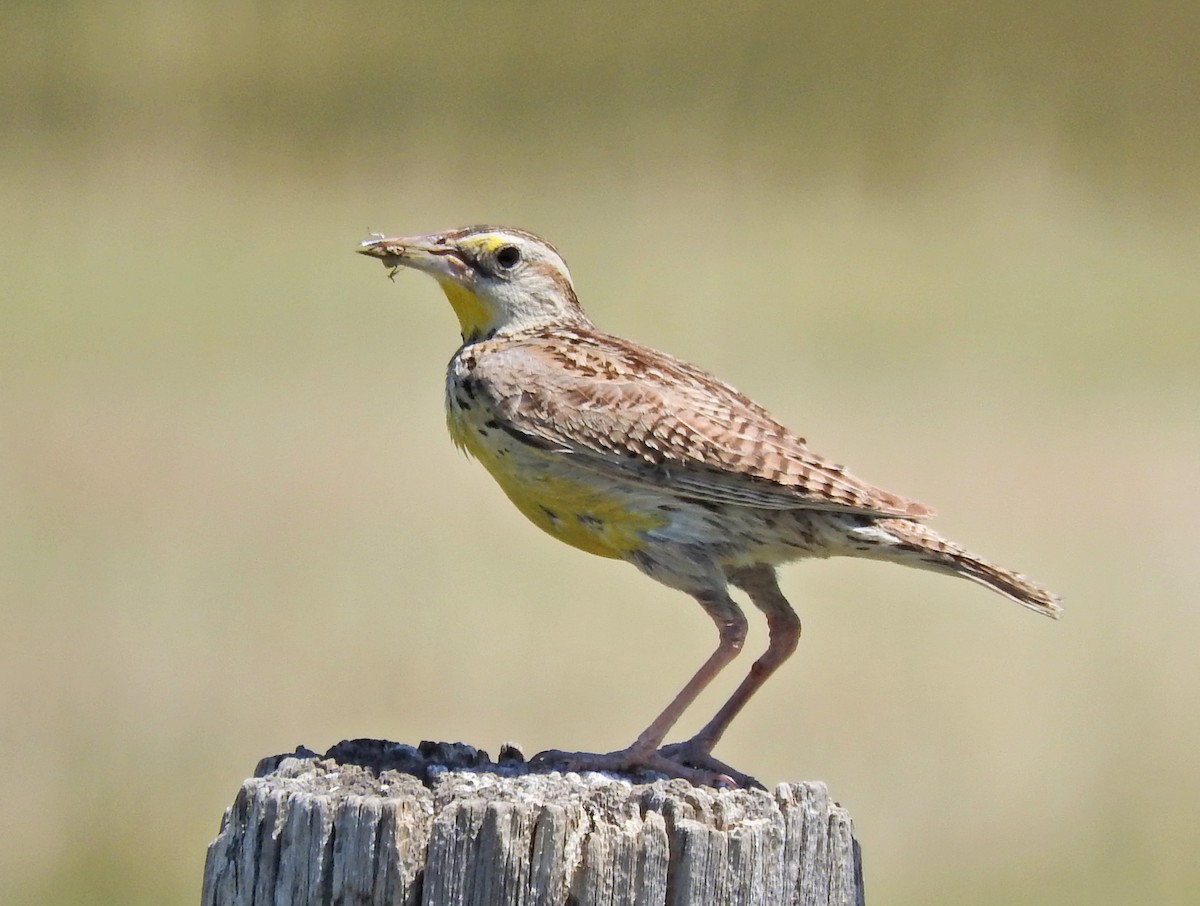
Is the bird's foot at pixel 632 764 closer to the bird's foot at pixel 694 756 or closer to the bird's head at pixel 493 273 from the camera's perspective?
the bird's foot at pixel 694 756

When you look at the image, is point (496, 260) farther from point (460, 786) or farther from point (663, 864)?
point (663, 864)

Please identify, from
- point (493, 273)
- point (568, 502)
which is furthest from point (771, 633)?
point (493, 273)

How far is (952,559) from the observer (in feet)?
12.3

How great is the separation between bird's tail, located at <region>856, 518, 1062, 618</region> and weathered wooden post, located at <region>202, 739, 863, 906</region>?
105 centimetres

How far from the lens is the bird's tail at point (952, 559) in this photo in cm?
374

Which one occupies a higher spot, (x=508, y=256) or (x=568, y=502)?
(x=508, y=256)

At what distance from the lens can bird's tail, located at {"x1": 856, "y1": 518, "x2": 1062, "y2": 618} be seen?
12.3 ft

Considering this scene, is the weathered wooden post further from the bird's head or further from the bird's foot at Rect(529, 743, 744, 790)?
the bird's head

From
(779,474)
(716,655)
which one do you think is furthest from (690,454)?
(716,655)

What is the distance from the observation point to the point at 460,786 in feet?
9.43

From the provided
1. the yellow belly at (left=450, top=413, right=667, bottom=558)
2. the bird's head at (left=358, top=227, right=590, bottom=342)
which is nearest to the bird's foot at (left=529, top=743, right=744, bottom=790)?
the yellow belly at (left=450, top=413, right=667, bottom=558)

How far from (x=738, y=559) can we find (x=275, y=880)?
147 cm

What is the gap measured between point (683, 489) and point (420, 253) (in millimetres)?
930

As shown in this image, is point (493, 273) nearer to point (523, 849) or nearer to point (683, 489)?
point (683, 489)
